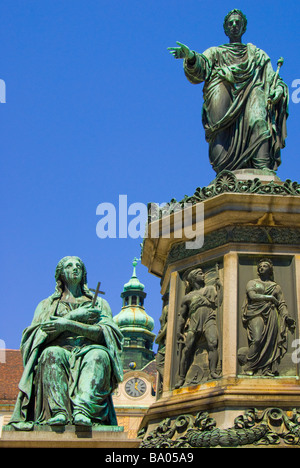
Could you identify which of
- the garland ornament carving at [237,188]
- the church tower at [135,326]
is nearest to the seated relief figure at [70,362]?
the garland ornament carving at [237,188]

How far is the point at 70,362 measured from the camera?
902 centimetres

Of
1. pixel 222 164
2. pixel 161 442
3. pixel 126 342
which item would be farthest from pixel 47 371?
pixel 126 342

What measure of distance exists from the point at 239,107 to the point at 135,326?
70.2m

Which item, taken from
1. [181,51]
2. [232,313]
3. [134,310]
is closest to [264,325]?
[232,313]

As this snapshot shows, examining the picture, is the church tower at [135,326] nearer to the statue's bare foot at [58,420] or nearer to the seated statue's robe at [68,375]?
the seated statue's robe at [68,375]

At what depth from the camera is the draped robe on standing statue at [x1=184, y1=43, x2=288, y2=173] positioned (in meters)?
11.4

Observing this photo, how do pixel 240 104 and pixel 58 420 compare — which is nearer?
pixel 58 420

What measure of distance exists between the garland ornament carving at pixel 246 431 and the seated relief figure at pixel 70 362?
848 mm

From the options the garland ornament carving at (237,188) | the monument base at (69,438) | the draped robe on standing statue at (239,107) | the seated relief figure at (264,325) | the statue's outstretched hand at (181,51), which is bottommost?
the monument base at (69,438)

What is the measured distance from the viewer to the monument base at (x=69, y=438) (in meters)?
8.17

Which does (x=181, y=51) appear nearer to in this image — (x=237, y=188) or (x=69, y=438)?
(x=237, y=188)

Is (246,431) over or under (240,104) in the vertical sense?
under

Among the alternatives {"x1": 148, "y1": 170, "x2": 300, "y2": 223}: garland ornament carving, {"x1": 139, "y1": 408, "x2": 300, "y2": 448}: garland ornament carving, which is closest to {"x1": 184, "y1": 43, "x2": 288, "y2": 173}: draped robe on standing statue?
{"x1": 148, "y1": 170, "x2": 300, "y2": 223}: garland ornament carving

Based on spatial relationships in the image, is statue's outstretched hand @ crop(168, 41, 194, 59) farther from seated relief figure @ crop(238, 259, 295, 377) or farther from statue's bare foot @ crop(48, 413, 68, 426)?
statue's bare foot @ crop(48, 413, 68, 426)
